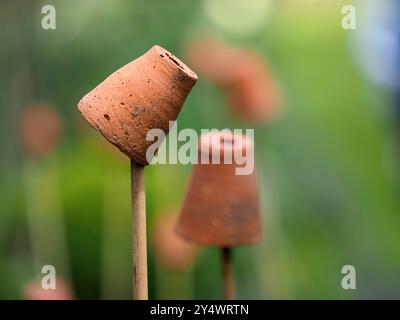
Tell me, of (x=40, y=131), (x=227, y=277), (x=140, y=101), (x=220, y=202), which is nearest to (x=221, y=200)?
(x=220, y=202)

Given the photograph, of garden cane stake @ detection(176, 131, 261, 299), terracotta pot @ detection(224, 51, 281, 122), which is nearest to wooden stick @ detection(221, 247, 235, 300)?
garden cane stake @ detection(176, 131, 261, 299)

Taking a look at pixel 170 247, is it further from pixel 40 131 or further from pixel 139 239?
pixel 139 239

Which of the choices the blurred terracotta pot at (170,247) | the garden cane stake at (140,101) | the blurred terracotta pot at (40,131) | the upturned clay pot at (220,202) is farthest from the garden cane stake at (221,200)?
the blurred terracotta pot at (40,131)

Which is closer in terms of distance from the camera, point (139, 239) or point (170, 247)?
point (139, 239)

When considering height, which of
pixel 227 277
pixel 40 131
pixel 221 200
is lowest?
pixel 227 277

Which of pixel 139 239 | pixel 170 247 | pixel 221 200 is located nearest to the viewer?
pixel 139 239

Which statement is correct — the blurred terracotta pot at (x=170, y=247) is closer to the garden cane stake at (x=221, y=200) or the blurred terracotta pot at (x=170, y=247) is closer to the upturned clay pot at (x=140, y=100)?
the garden cane stake at (x=221, y=200)

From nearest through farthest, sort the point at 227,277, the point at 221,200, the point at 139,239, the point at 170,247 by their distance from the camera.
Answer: the point at 139,239 < the point at 227,277 < the point at 221,200 < the point at 170,247
